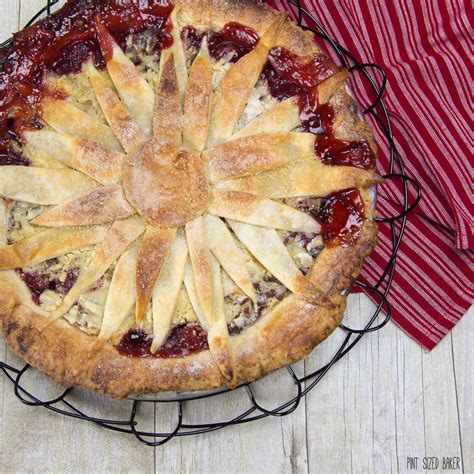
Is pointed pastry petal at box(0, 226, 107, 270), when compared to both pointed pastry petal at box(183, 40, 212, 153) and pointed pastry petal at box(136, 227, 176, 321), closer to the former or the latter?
pointed pastry petal at box(136, 227, 176, 321)

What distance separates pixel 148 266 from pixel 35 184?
465 millimetres

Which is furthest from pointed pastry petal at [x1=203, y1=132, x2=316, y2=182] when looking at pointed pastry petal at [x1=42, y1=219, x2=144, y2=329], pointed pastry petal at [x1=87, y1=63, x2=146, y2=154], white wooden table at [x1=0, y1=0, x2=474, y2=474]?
white wooden table at [x1=0, y1=0, x2=474, y2=474]

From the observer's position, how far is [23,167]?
8.14 ft

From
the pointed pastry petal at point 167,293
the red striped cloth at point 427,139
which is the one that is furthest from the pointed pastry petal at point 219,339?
the red striped cloth at point 427,139

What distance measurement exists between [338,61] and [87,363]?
1.49 m

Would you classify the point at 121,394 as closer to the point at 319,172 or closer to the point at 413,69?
the point at 319,172

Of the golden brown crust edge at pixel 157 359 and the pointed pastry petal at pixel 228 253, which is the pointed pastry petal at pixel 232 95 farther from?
the golden brown crust edge at pixel 157 359

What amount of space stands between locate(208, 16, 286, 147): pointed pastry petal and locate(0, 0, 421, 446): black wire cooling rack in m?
0.37

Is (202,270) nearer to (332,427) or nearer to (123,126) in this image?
(123,126)

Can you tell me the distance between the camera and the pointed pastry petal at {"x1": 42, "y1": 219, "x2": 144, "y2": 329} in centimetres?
246

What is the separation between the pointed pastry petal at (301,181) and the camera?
251 centimetres

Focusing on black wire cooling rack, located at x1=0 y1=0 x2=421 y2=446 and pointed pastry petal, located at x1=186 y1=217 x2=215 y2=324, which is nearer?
pointed pastry petal, located at x1=186 y1=217 x2=215 y2=324

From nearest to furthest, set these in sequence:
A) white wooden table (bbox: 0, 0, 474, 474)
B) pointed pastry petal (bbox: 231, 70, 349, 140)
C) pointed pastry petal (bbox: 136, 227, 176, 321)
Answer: pointed pastry petal (bbox: 136, 227, 176, 321) < pointed pastry petal (bbox: 231, 70, 349, 140) < white wooden table (bbox: 0, 0, 474, 474)

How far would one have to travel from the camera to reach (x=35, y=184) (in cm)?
248
